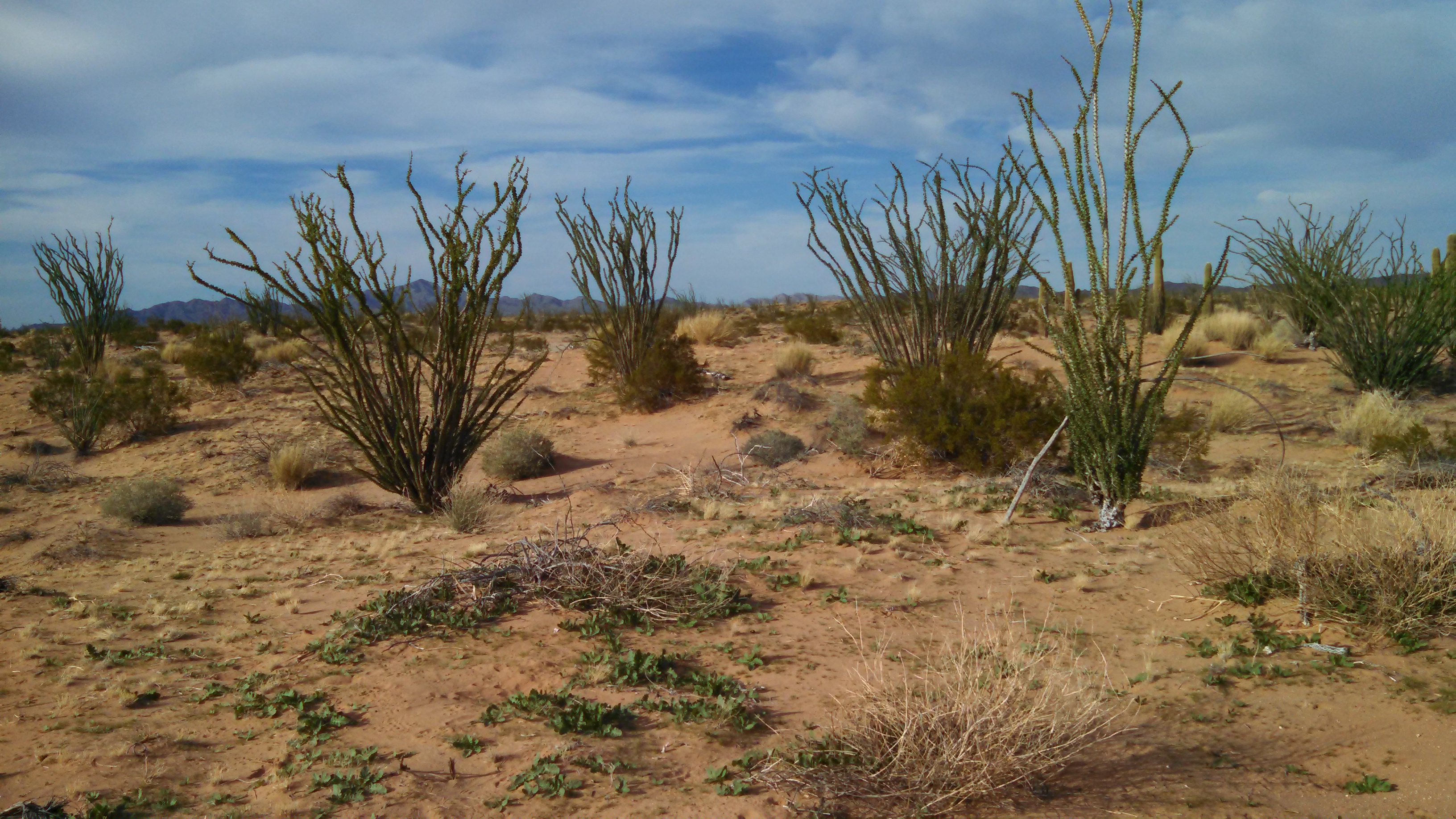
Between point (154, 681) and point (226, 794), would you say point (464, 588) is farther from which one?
point (226, 794)

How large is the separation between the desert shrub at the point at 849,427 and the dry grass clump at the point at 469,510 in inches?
183

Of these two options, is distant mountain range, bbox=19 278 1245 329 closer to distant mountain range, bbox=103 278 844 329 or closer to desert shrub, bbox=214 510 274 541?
distant mountain range, bbox=103 278 844 329

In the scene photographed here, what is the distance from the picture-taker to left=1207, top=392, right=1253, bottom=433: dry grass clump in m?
13.3

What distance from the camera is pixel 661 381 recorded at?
1655 centimetres

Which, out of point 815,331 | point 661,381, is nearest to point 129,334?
point 661,381

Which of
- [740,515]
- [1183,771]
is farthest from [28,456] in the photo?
[1183,771]

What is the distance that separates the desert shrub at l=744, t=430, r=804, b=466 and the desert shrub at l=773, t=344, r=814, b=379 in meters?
5.02

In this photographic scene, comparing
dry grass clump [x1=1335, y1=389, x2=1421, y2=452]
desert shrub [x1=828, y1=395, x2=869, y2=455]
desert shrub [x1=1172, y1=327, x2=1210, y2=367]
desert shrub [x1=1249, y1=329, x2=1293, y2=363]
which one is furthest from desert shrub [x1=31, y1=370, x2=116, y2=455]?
desert shrub [x1=1249, y1=329, x2=1293, y2=363]

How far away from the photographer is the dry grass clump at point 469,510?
841cm

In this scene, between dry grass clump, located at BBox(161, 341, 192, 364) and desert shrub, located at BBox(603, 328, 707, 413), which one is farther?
dry grass clump, located at BBox(161, 341, 192, 364)

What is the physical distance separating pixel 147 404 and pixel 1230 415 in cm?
1728

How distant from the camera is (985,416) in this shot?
34.7 feet

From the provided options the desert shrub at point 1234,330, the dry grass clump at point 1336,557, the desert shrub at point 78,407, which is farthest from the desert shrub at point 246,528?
the desert shrub at point 1234,330

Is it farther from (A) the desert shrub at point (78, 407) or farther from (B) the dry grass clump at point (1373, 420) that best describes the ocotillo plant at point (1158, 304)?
(A) the desert shrub at point (78, 407)
